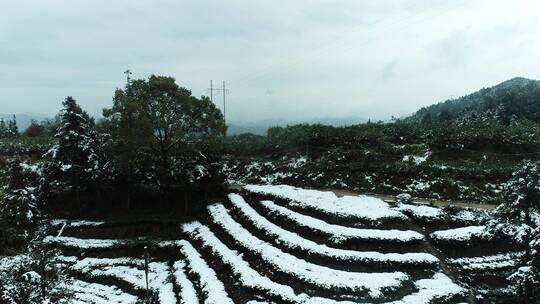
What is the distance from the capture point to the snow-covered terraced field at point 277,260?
57.1 feet

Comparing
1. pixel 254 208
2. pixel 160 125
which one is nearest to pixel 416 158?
pixel 254 208

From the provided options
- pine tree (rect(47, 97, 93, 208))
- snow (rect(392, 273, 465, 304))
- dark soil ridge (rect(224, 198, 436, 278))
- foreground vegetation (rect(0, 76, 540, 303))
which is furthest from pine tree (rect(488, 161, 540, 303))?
pine tree (rect(47, 97, 93, 208))

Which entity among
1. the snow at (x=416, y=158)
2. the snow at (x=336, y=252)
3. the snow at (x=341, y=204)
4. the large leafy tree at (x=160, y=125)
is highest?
the large leafy tree at (x=160, y=125)

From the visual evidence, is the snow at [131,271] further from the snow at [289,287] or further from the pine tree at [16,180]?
the pine tree at [16,180]

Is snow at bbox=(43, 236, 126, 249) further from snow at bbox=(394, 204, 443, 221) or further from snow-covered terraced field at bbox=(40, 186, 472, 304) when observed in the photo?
snow at bbox=(394, 204, 443, 221)

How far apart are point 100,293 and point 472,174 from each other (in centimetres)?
2609

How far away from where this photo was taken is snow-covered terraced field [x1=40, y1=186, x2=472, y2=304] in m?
17.4

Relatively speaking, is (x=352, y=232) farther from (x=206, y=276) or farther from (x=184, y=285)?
(x=184, y=285)

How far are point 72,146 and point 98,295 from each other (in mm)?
12761

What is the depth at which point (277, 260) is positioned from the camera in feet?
65.3

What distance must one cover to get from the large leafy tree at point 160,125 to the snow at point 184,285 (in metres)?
7.76

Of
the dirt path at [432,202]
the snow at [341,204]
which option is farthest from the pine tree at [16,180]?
the dirt path at [432,202]

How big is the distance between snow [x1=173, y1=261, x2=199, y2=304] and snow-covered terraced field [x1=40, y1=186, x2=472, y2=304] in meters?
0.05

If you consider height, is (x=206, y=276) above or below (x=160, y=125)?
below
